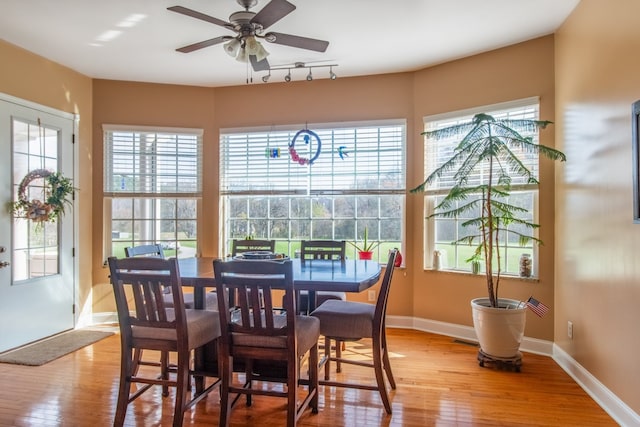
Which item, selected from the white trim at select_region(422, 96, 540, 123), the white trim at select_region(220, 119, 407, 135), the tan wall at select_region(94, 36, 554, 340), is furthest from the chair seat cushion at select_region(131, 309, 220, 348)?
the white trim at select_region(422, 96, 540, 123)

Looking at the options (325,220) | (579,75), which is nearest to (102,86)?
(325,220)

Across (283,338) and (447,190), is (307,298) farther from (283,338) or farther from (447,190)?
(447,190)

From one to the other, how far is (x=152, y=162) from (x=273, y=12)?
9.72 ft

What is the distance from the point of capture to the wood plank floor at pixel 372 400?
2.51m

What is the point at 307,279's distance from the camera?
244cm

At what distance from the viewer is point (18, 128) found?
153 inches

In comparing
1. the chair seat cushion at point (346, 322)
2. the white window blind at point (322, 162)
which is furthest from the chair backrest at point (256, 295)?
the white window blind at point (322, 162)

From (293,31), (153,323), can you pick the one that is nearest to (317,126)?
(293,31)

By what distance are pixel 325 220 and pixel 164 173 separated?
1963 mm

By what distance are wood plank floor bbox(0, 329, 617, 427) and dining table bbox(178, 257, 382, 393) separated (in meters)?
0.28

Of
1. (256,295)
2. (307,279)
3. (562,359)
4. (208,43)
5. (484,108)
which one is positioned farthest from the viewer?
(484,108)

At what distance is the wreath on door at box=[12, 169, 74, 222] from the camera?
3847 mm

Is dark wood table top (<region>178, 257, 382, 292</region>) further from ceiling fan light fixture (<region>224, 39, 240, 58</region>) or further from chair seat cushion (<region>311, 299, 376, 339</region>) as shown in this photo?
ceiling fan light fixture (<region>224, 39, 240, 58</region>)

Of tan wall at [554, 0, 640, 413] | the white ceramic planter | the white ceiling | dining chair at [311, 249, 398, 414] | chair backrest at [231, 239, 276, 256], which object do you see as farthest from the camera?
chair backrest at [231, 239, 276, 256]
